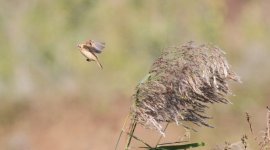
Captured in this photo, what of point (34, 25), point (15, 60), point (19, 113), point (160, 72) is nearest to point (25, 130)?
point (19, 113)

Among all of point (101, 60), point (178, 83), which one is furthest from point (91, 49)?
point (101, 60)

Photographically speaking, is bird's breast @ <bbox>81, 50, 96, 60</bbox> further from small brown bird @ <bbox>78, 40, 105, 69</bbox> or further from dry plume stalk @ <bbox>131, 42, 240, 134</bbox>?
dry plume stalk @ <bbox>131, 42, 240, 134</bbox>

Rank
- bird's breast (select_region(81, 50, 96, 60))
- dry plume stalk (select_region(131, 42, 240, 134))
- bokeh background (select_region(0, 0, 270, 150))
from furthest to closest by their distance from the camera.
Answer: bokeh background (select_region(0, 0, 270, 150)), bird's breast (select_region(81, 50, 96, 60)), dry plume stalk (select_region(131, 42, 240, 134))

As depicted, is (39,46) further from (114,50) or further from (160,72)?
(160,72)

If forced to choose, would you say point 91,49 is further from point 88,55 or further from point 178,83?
point 178,83

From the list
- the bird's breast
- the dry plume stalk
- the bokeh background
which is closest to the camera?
the dry plume stalk


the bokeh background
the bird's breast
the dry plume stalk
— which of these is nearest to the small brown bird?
the bird's breast
